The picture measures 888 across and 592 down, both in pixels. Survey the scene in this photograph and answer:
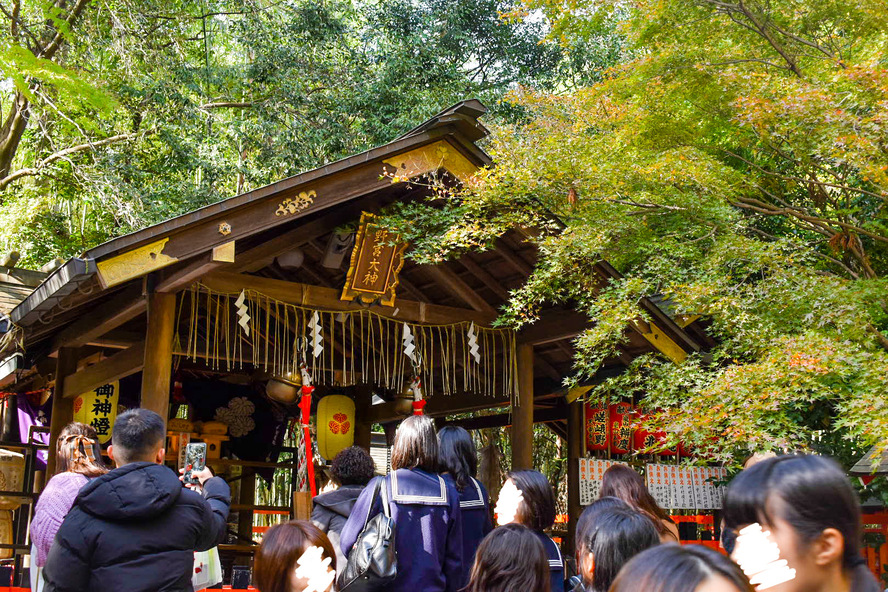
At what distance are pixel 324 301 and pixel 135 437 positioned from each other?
175 inches

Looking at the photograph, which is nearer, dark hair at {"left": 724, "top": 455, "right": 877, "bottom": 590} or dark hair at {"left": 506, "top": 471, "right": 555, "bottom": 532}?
dark hair at {"left": 724, "top": 455, "right": 877, "bottom": 590}

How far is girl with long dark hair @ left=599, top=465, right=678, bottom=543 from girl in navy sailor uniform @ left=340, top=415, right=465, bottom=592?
0.79 m

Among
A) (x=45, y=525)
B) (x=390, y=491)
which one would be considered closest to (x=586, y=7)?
(x=390, y=491)

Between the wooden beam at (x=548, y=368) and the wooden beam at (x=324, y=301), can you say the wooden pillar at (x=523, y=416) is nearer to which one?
the wooden beam at (x=324, y=301)

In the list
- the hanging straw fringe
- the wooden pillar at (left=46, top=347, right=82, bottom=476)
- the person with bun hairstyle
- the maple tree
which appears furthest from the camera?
the wooden pillar at (left=46, top=347, right=82, bottom=476)

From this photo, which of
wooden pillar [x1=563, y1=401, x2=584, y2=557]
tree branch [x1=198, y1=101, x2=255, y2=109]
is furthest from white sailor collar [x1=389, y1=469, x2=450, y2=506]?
tree branch [x1=198, y1=101, x2=255, y2=109]

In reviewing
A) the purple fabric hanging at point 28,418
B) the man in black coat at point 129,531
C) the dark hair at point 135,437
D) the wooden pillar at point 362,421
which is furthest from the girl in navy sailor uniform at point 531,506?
the purple fabric hanging at point 28,418

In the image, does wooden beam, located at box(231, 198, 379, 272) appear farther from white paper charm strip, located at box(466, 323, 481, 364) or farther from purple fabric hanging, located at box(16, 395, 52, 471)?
purple fabric hanging, located at box(16, 395, 52, 471)

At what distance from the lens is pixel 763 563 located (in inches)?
58.6

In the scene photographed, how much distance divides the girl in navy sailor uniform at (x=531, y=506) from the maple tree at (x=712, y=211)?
272cm

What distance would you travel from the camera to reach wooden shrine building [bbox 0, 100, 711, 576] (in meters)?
6.45

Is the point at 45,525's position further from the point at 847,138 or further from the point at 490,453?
the point at 490,453

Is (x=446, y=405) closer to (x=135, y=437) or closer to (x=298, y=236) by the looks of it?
(x=298, y=236)

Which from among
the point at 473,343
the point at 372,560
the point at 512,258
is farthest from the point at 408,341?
the point at 372,560
